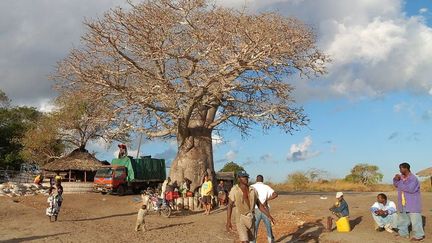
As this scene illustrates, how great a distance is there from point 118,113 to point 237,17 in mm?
6098

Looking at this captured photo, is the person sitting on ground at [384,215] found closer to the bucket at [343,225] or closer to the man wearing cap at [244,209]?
the bucket at [343,225]

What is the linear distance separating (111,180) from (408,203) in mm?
20269

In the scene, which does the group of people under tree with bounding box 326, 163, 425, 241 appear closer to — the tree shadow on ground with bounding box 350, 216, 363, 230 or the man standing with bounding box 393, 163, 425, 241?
the man standing with bounding box 393, 163, 425, 241

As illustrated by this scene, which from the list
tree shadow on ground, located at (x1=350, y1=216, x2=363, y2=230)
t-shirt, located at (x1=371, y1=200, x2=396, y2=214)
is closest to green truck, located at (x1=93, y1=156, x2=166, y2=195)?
tree shadow on ground, located at (x1=350, y1=216, x2=363, y2=230)

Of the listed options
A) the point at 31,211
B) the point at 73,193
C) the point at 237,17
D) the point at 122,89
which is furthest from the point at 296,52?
the point at 73,193

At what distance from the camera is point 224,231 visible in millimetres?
13523

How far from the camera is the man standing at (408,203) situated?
33.9 ft

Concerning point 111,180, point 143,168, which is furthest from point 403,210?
point 143,168

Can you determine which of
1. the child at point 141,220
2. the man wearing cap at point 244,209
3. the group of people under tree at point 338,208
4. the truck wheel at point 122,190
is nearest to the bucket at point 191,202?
the child at point 141,220

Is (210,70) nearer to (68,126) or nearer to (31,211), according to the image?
(31,211)

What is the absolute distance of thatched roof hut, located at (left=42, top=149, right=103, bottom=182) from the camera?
1347 inches

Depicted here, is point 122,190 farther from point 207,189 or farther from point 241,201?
point 241,201

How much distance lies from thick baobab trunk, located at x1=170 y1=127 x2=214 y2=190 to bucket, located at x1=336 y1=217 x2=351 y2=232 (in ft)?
30.9

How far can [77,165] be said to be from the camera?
34.3m
